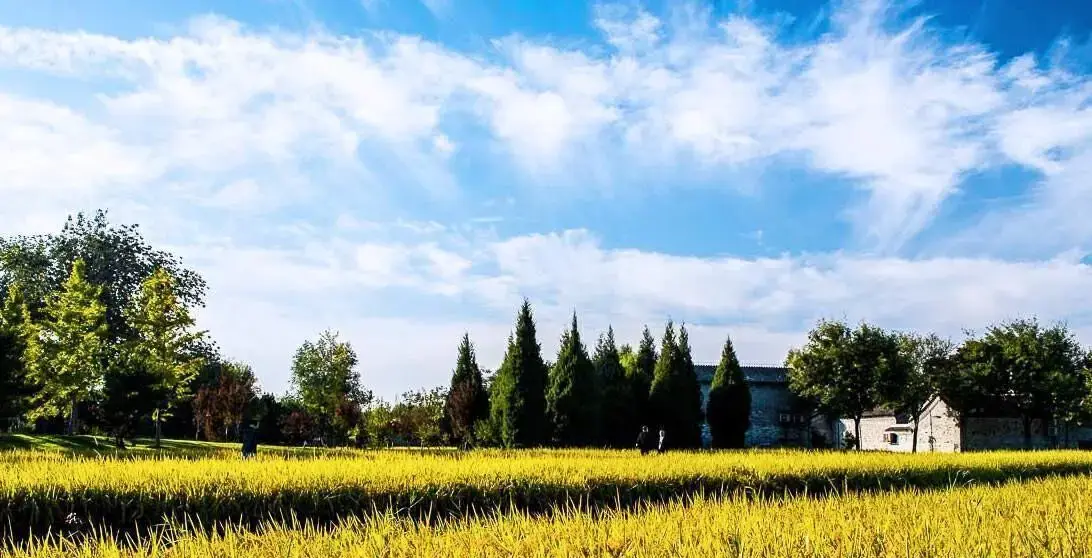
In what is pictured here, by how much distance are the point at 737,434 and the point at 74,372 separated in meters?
33.3

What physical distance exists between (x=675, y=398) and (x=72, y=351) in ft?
94.0

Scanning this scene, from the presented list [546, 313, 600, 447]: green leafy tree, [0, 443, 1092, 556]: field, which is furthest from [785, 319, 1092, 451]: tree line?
[0, 443, 1092, 556]: field

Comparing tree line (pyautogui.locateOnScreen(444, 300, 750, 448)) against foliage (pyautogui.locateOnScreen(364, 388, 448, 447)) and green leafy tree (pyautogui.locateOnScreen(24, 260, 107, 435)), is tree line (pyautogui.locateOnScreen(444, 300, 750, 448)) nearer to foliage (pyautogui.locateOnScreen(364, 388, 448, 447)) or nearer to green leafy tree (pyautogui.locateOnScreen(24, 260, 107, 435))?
foliage (pyautogui.locateOnScreen(364, 388, 448, 447))

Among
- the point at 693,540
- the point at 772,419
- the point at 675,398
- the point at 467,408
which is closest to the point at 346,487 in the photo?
the point at 693,540

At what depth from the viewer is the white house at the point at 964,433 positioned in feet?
169

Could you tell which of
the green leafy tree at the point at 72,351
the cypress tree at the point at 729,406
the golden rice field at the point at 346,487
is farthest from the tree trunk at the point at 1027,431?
the green leafy tree at the point at 72,351

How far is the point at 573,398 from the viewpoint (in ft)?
125

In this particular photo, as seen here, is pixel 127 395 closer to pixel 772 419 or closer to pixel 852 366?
pixel 852 366

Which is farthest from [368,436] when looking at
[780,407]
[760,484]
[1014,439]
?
[1014,439]

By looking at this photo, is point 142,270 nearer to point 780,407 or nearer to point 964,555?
point 780,407

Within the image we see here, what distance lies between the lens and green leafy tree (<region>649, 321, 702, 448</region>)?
43375 millimetres

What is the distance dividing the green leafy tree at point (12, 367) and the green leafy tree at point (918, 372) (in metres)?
42.3

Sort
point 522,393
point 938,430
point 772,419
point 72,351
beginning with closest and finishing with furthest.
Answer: point 522,393, point 72,351, point 938,430, point 772,419

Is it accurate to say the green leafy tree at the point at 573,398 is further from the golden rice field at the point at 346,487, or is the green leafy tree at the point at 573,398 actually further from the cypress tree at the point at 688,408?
the golden rice field at the point at 346,487
